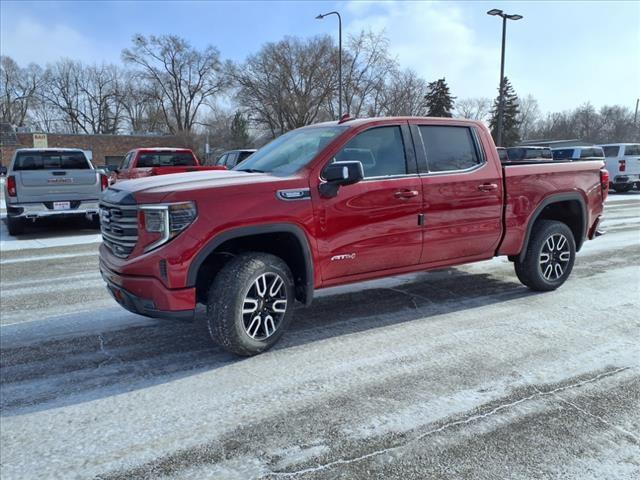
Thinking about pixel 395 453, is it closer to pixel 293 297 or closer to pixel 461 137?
pixel 293 297

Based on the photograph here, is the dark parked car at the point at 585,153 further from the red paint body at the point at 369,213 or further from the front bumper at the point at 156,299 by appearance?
the front bumper at the point at 156,299

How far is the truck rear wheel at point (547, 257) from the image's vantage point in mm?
5398

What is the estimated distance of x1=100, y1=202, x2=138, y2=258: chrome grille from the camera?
3.59 m

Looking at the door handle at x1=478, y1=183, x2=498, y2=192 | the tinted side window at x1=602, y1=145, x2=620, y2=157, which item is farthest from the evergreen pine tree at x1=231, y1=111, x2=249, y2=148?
the door handle at x1=478, y1=183, x2=498, y2=192

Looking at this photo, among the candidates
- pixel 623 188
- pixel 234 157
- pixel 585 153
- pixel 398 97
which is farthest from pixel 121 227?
pixel 398 97

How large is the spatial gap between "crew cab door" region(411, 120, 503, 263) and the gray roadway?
720 millimetres

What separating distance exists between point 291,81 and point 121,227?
41839 millimetres

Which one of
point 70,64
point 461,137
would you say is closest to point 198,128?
point 70,64

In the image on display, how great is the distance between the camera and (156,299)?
Result: 3.48 meters

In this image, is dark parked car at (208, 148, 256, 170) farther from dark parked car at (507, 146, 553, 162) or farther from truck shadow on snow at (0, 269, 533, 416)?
truck shadow on snow at (0, 269, 533, 416)

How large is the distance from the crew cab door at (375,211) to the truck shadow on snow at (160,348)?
70 centimetres

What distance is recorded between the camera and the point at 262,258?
3.79 m

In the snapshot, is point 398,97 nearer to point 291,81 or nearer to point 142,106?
point 291,81

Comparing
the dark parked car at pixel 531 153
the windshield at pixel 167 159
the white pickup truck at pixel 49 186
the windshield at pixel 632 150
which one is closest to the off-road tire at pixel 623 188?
the windshield at pixel 632 150
